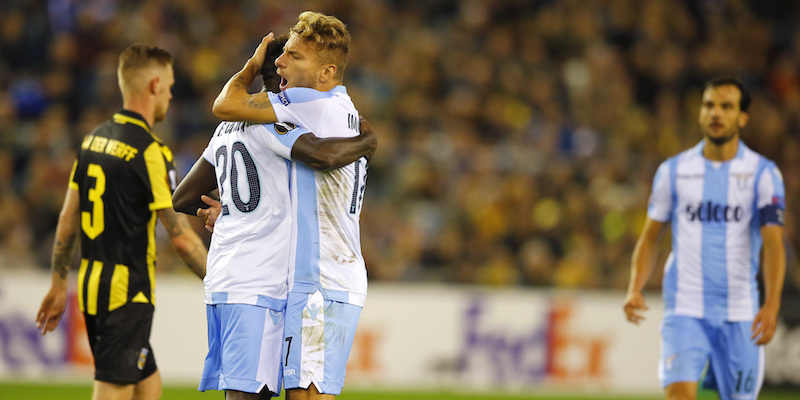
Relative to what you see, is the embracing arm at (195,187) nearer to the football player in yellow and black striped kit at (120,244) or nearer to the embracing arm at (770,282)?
the football player in yellow and black striped kit at (120,244)

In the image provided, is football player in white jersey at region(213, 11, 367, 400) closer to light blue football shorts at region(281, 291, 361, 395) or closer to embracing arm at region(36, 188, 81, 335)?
light blue football shorts at region(281, 291, 361, 395)

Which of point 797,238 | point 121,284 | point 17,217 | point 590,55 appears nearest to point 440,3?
point 590,55

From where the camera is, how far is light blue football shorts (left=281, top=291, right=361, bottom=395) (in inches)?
165

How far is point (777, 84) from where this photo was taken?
16.2 m

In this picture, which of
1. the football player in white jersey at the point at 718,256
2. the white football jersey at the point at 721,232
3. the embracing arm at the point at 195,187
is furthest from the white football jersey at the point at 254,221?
the white football jersey at the point at 721,232

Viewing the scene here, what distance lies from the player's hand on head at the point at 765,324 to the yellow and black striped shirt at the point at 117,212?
12.8ft

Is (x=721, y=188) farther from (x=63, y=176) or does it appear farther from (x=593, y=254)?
(x=63, y=176)

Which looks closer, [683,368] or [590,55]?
[683,368]

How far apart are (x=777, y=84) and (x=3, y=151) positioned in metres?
12.6

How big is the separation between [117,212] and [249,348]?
1.85 meters

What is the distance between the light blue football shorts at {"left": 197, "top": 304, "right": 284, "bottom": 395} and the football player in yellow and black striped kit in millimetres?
1295

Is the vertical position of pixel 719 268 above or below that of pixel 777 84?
below

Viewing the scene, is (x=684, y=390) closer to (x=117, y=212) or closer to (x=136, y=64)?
(x=117, y=212)

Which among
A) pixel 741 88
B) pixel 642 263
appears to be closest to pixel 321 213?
pixel 642 263
